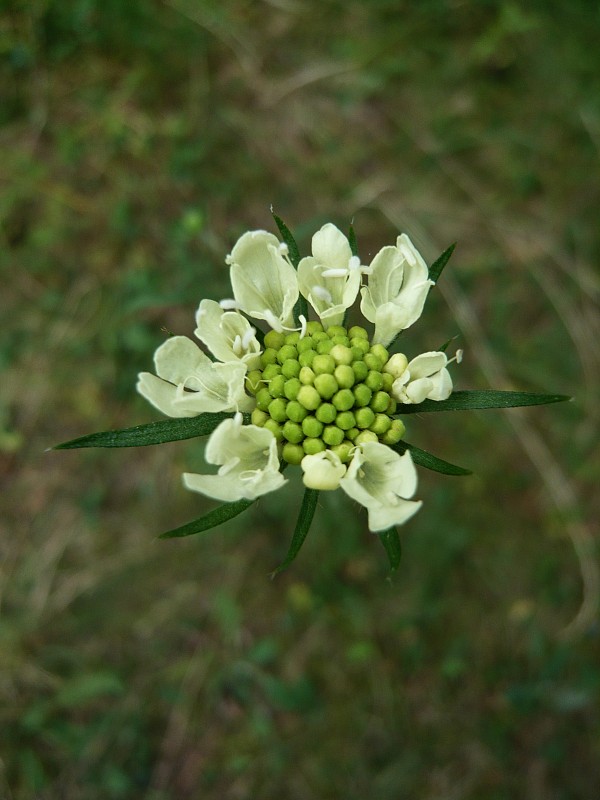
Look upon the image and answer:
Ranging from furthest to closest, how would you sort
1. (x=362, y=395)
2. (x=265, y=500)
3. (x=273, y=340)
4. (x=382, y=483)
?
(x=265, y=500), (x=273, y=340), (x=362, y=395), (x=382, y=483)

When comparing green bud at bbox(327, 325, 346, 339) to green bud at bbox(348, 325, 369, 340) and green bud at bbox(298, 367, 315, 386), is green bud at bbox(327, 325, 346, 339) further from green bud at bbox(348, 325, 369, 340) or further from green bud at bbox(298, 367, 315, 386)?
green bud at bbox(298, 367, 315, 386)

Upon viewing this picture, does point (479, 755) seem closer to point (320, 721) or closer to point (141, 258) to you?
point (320, 721)

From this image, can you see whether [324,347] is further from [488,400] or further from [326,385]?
[488,400]

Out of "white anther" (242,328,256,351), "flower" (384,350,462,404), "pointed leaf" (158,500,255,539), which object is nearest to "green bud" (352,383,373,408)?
"flower" (384,350,462,404)

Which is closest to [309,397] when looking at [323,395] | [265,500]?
[323,395]

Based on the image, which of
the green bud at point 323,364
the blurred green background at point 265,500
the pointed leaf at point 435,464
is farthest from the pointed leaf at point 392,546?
the blurred green background at point 265,500

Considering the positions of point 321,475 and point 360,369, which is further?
point 360,369

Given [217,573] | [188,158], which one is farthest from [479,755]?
[188,158]
